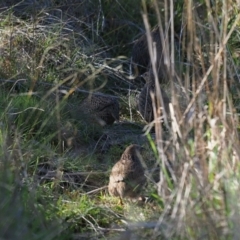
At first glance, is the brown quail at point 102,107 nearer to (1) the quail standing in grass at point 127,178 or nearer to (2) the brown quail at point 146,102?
(2) the brown quail at point 146,102

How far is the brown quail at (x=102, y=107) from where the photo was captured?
7.47 metres

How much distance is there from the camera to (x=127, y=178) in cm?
580

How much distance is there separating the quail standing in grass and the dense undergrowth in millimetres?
90

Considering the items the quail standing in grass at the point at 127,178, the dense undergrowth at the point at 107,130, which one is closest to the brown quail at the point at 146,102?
the dense undergrowth at the point at 107,130

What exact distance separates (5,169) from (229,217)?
49.6 inches

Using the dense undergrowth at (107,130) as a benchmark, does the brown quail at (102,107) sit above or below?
below

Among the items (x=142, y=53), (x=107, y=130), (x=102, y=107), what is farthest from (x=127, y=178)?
(x=142, y=53)

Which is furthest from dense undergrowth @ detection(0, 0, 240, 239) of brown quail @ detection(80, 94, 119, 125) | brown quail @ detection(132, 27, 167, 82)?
brown quail @ detection(132, 27, 167, 82)

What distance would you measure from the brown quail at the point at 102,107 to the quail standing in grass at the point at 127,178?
1.54 metres

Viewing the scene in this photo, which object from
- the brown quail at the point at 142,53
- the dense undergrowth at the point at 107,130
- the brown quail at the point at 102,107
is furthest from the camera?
the brown quail at the point at 142,53

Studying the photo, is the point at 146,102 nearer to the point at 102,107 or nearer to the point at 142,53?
the point at 102,107

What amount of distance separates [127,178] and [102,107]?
1871 mm

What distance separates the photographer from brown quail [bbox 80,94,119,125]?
7.47m

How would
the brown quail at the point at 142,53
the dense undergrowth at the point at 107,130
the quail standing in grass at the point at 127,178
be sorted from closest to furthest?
the dense undergrowth at the point at 107,130 < the quail standing in grass at the point at 127,178 < the brown quail at the point at 142,53
